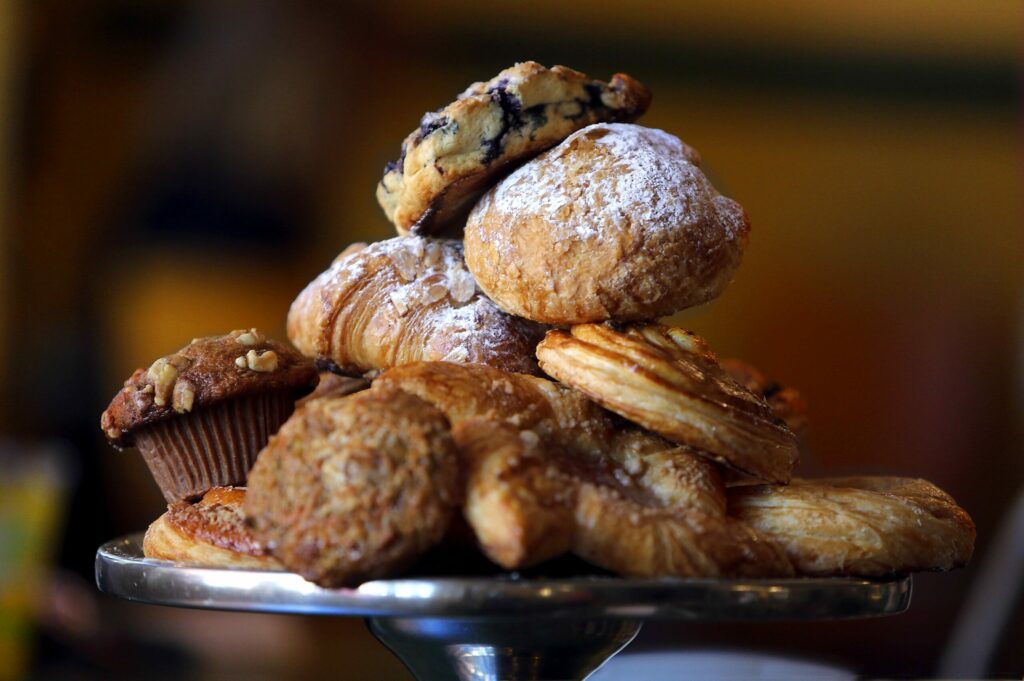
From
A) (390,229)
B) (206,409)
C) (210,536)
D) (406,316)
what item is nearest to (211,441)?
(206,409)

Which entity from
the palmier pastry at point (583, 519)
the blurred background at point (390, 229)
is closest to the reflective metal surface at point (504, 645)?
the palmier pastry at point (583, 519)

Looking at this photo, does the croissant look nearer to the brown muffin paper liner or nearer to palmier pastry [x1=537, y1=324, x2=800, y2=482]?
palmier pastry [x1=537, y1=324, x2=800, y2=482]

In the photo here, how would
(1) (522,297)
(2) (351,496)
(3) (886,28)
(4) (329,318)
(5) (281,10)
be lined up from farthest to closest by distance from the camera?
1. (3) (886,28)
2. (5) (281,10)
3. (4) (329,318)
4. (1) (522,297)
5. (2) (351,496)

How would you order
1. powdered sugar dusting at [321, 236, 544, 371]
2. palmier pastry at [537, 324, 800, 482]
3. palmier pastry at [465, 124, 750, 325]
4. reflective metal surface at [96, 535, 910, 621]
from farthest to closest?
powdered sugar dusting at [321, 236, 544, 371]
palmier pastry at [465, 124, 750, 325]
palmier pastry at [537, 324, 800, 482]
reflective metal surface at [96, 535, 910, 621]

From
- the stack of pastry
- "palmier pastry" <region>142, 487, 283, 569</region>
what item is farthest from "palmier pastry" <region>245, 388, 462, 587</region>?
"palmier pastry" <region>142, 487, 283, 569</region>

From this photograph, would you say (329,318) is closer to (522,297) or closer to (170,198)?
(522,297)

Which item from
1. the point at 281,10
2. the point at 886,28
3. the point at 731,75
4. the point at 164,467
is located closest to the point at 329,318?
the point at 164,467

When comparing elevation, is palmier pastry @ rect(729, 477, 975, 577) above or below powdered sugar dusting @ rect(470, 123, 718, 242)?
below
